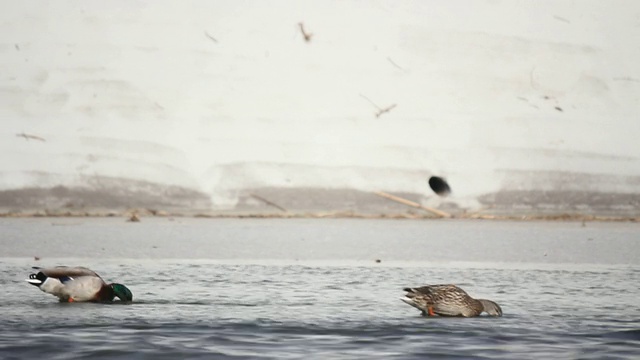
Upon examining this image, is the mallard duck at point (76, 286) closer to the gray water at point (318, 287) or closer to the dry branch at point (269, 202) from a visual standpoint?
the gray water at point (318, 287)

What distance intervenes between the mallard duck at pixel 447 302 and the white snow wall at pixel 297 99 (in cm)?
119

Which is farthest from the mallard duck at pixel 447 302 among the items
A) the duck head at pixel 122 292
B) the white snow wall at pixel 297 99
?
the white snow wall at pixel 297 99

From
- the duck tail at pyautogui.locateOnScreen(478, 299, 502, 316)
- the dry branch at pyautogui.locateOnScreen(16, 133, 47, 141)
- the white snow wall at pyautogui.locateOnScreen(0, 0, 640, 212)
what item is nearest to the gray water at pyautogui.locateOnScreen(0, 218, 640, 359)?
the duck tail at pyautogui.locateOnScreen(478, 299, 502, 316)

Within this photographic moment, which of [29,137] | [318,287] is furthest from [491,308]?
[29,137]

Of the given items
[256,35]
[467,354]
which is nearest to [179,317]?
[467,354]

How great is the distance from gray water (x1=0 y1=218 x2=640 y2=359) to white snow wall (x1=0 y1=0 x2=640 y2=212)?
0.19 meters

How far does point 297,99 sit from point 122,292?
132 cm

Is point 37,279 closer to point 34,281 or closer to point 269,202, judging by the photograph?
point 34,281

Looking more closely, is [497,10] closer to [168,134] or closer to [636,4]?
[636,4]

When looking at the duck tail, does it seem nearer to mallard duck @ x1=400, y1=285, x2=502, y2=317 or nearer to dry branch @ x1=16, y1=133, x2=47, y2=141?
mallard duck @ x1=400, y1=285, x2=502, y2=317

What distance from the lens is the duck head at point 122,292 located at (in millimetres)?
3715

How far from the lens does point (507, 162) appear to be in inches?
189

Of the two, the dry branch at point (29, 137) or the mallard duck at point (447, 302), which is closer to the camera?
the mallard duck at point (447, 302)

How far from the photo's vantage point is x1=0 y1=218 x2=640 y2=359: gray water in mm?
3053
